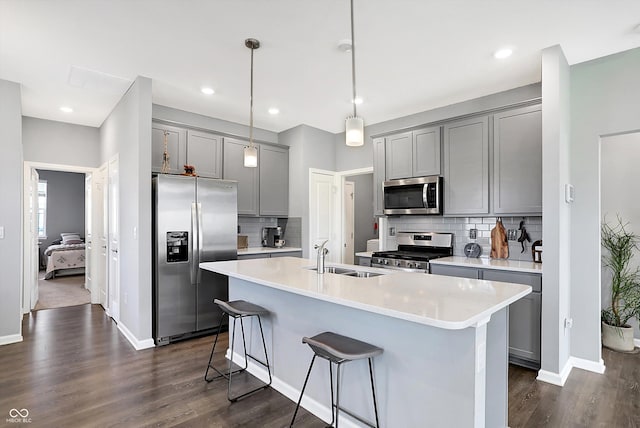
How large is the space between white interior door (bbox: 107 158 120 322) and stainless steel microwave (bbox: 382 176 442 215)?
3359 mm

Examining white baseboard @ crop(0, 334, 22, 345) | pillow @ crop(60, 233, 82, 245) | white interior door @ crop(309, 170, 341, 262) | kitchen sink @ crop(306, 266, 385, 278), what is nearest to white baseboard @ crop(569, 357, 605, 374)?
kitchen sink @ crop(306, 266, 385, 278)

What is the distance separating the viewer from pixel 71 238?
885cm

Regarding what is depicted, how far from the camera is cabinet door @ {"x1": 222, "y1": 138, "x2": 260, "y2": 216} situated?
4.86 metres

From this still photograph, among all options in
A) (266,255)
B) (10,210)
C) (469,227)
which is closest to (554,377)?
(469,227)

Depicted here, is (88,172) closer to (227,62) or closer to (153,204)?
(153,204)

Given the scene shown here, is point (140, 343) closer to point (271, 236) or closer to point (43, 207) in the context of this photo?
point (271, 236)

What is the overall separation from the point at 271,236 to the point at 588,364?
161 inches

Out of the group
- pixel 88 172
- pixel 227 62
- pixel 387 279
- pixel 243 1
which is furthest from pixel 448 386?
pixel 88 172

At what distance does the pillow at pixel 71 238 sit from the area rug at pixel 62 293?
1192 mm

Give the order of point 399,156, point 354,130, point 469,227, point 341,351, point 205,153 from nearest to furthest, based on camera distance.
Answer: point 341,351 → point 354,130 → point 469,227 → point 399,156 → point 205,153

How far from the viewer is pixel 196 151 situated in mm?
4531

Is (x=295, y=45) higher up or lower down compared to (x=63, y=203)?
higher up

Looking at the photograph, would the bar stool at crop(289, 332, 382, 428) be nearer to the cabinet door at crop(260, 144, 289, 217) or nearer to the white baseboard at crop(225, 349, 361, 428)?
the white baseboard at crop(225, 349, 361, 428)

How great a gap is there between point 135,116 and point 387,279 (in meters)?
3.11
